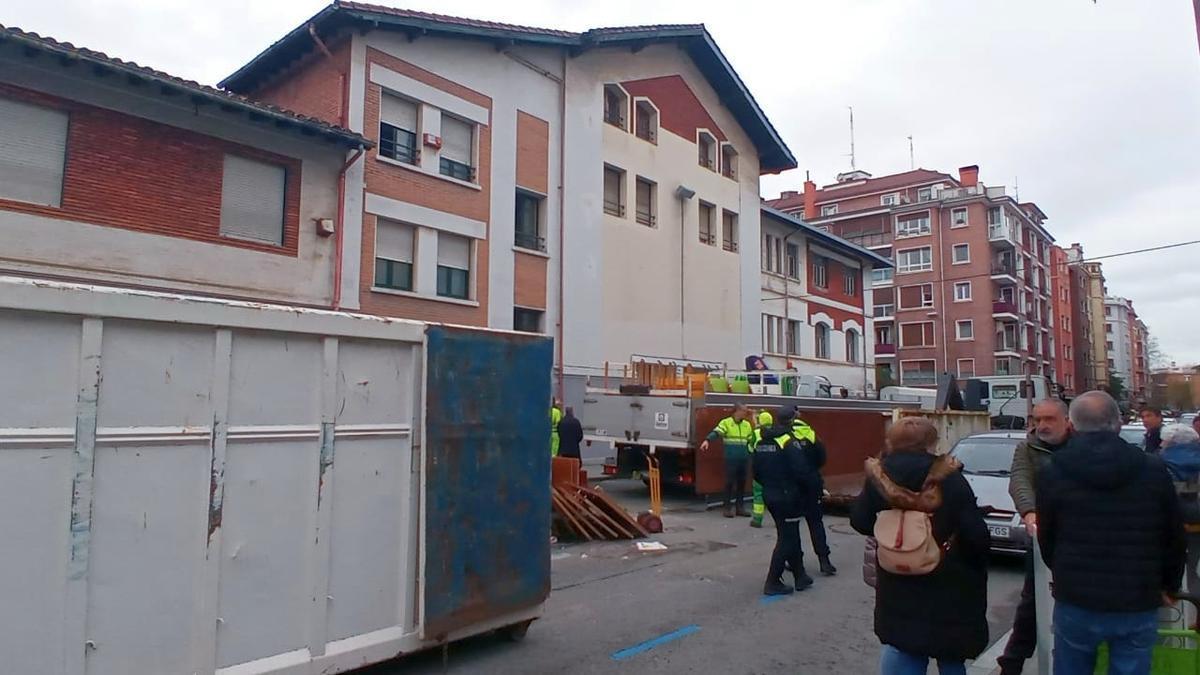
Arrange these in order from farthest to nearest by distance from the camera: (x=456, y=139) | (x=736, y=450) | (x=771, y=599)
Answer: (x=456, y=139), (x=736, y=450), (x=771, y=599)

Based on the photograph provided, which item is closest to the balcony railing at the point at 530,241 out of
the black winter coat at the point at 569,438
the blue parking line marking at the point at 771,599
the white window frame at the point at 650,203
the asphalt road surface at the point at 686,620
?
the white window frame at the point at 650,203

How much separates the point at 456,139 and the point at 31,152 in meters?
8.60

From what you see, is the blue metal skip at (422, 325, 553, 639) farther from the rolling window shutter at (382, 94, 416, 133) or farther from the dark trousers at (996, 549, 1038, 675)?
the rolling window shutter at (382, 94, 416, 133)

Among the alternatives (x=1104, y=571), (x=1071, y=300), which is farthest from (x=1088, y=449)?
(x=1071, y=300)

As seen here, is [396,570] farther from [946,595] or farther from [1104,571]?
[1104,571]

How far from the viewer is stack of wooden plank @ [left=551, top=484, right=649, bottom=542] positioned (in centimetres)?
1035

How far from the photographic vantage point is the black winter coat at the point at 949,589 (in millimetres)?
3529

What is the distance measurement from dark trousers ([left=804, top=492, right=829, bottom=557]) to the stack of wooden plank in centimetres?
282

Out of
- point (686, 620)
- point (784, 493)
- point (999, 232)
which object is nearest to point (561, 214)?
point (784, 493)

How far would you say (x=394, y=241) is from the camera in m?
17.6

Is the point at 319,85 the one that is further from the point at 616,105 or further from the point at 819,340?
the point at 819,340

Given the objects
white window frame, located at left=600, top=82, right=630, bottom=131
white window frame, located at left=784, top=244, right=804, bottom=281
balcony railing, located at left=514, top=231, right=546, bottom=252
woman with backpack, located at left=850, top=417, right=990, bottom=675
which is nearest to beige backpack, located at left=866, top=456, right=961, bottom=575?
woman with backpack, located at left=850, top=417, right=990, bottom=675

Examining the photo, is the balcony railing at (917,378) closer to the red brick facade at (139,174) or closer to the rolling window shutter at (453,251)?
the rolling window shutter at (453,251)

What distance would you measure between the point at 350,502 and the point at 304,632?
75 cm
